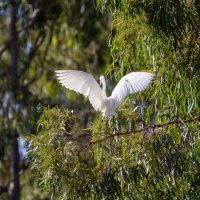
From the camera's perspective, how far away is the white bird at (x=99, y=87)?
5.55m

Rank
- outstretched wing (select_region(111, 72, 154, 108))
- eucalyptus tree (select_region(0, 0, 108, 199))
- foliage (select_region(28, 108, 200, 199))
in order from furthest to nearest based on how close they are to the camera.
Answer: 1. eucalyptus tree (select_region(0, 0, 108, 199))
2. outstretched wing (select_region(111, 72, 154, 108))
3. foliage (select_region(28, 108, 200, 199))

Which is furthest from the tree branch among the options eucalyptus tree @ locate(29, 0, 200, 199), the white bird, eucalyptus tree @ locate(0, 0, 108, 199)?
eucalyptus tree @ locate(0, 0, 108, 199)

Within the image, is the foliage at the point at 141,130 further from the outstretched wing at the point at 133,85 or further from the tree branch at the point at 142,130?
the outstretched wing at the point at 133,85

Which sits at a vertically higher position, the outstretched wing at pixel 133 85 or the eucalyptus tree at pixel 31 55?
the eucalyptus tree at pixel 31 55

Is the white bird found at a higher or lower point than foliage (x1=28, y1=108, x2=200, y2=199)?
higher

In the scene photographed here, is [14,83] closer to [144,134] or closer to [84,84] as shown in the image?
[84,84]

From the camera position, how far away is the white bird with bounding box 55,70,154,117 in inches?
218

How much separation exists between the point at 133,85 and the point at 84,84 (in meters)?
0.35

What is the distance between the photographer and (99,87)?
5.68 m

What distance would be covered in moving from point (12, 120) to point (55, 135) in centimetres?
526

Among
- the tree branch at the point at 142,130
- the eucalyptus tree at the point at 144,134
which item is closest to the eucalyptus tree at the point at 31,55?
the eucalyptus tree at the point at 144,134

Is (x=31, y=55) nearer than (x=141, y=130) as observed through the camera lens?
No

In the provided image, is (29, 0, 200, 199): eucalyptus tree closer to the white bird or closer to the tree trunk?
the white bird

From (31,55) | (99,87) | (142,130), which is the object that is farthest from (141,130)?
(31,55)
